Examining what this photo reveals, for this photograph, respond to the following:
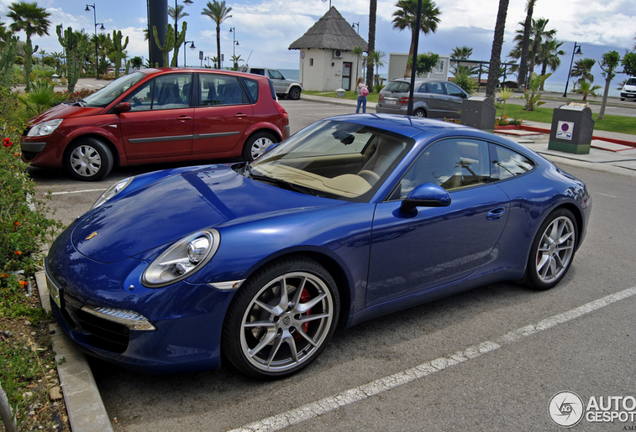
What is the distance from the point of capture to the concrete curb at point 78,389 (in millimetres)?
2316

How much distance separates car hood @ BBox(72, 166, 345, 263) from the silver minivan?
1578cm

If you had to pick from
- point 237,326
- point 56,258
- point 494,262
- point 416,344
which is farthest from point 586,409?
point 56,258

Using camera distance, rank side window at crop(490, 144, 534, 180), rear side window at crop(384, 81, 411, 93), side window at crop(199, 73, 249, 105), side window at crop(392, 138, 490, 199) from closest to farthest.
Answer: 1. side window at crop(392, 138, 490, 199)
2. side window at crop(490, 144, 534, 180)
3. side window at crop(199, 73, 249, 105)
4. rear side window at crop(384, 81, 411, 93)

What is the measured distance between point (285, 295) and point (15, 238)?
91.5 inches

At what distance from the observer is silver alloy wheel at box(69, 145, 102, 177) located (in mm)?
7309

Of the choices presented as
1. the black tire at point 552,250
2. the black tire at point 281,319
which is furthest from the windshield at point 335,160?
the black tire at point 552,250

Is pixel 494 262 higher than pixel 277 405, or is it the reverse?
pixel 494 262

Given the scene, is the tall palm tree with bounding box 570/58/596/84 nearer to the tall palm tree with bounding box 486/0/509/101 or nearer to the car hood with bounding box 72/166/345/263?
Result: the tall palm tree with bounding box 486/0/509/101

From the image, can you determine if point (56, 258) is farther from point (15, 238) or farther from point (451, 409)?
point (451, 409)

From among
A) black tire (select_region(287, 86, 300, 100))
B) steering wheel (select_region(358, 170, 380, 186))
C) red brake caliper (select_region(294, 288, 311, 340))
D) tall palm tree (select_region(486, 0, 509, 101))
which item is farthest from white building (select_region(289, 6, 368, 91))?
red brake caliper (select_region(294, 288, 311, 340))

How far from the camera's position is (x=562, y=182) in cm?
424

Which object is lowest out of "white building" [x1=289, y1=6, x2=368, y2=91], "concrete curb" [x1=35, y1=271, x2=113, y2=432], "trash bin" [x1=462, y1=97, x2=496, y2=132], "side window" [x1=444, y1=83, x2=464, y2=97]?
"concrete curb" [x1=35, y1=271, x2=113, y2=432]

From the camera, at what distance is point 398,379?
2924mm

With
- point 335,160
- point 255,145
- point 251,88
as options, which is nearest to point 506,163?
point 335,160
